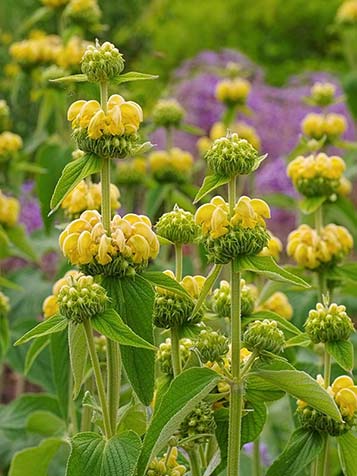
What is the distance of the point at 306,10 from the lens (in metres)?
3.97

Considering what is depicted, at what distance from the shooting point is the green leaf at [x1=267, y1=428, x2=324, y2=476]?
2.66 ft

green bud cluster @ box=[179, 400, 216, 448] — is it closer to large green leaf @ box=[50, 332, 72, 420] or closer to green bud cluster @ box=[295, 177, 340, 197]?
large green leaf @ box=[50, 332, 72, 420]

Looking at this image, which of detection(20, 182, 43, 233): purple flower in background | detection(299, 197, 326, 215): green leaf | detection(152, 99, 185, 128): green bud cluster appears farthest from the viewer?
detection(20, 182, 43, 233): purple flower in background

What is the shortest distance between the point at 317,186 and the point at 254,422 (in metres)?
0.43

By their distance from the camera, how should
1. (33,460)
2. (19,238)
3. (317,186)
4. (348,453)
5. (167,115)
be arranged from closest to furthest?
1. (348,453)
2. (33,460)
3. (317,186)
4. (19,238)
5. (167,115)

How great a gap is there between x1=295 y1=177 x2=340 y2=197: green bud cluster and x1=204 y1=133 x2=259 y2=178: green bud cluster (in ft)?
1.51

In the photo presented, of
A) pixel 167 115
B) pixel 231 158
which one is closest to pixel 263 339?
pixel 231 158

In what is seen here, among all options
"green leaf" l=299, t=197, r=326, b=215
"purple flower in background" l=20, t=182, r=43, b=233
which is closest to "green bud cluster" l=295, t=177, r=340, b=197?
"green leaf" l=299, t=197, r=326, b=215

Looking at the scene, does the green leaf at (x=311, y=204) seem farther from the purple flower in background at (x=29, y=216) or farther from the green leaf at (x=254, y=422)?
the purple flower in background at (x=29, y=216)

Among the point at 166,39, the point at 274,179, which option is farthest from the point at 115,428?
the point at 166,39

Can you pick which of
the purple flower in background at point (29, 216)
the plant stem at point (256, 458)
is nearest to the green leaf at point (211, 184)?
the plant stem at point (256, 458)

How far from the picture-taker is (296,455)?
817 mm

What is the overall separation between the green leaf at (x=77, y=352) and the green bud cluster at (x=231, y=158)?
166 millimetres

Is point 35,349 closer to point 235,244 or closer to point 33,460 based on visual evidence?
point 33,460
